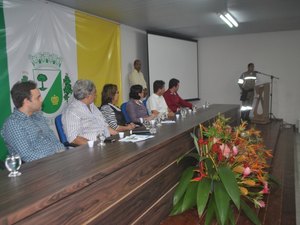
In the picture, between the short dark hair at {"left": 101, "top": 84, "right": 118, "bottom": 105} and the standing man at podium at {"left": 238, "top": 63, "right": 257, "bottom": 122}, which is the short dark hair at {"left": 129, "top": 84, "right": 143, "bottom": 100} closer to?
the short dark hair at {"left": 101, "top": 84, "right": 118, "bottom": 105}

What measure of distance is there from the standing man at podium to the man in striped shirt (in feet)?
15.4

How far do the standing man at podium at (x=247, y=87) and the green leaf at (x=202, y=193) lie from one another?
522 cm

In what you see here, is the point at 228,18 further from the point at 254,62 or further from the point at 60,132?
the point at 60,132

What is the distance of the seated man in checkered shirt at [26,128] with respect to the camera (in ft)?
6.48

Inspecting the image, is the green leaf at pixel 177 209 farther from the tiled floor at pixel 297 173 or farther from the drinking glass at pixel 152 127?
the tiled floor at pixel 297 173

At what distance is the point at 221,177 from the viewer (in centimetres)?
166

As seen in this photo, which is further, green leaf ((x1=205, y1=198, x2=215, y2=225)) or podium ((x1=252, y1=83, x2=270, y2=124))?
podium ((x1=252, y1=83, x2=270, y2=124))

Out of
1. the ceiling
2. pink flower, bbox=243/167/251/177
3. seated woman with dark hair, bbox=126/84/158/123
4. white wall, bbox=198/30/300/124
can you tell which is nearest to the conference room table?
pink flower, bbox=243/167/251/177

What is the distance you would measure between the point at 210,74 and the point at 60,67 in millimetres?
4688

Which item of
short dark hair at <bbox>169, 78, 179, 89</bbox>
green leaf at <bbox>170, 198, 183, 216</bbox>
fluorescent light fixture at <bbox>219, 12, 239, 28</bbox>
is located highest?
fluorescent light fixture at <bbox>219, 12, 239, 28</bbox>

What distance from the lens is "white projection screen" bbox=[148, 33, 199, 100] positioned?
19.6ft

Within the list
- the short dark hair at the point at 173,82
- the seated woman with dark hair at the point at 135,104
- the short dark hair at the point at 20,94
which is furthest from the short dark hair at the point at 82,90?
the short dark hair at the point at 173,82

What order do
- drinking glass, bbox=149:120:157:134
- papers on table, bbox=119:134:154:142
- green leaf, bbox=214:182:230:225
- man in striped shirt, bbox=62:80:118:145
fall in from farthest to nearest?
man in striped shirt, bbox=62:80:118:145 < drinking glass, bbox=149:120:157:134 < papers on table, bbox=119:134:154:142 < green leaf, bbox=214:182:230:225

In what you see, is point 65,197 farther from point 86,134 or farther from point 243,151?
point 86,134
